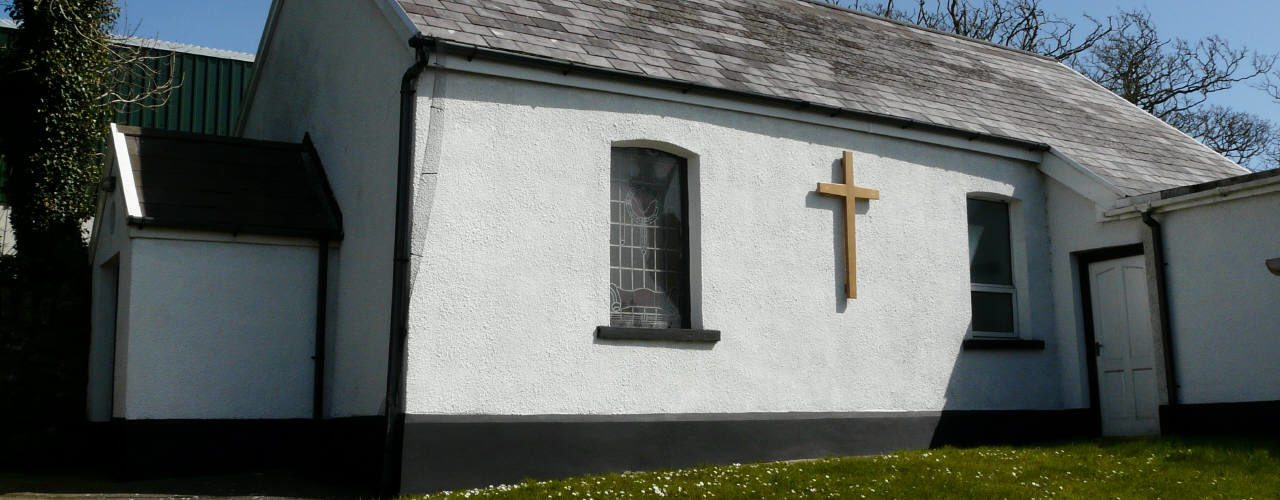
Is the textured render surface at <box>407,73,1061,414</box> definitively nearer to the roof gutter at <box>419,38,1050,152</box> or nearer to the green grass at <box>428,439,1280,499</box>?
the roof gutter at <box>419,38,1050,152</box>

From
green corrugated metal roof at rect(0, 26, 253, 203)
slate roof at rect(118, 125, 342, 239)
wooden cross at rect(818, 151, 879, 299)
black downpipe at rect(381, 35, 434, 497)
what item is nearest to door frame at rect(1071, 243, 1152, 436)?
wooden cross at rect(818, 151, 879, 299)

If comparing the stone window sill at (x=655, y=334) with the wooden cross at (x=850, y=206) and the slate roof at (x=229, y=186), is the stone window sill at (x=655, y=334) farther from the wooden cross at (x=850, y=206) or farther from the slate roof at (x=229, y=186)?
the slate roof at (x=229, y=186)

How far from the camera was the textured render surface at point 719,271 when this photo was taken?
10414 mm

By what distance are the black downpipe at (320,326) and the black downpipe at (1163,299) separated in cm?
898

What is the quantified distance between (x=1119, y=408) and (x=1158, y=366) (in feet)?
3.46

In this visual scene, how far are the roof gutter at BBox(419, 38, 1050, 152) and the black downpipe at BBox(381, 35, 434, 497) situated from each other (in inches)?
15.9

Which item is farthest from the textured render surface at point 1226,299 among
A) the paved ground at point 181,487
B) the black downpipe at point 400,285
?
the paved ground at point 181,487

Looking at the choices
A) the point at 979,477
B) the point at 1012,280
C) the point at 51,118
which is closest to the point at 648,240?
the point at 979,477

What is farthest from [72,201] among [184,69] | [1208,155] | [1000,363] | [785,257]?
[1208,155]

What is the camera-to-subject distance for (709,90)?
12.0m

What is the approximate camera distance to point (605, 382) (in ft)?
35.9

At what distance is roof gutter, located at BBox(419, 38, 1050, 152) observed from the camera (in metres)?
10.6

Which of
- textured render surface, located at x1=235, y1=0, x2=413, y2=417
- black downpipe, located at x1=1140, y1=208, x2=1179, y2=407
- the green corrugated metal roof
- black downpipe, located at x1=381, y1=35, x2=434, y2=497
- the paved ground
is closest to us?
black downpipe, located at x1=381, y1=35, x2=434, y2=497

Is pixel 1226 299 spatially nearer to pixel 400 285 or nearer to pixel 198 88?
pixel 400 285
